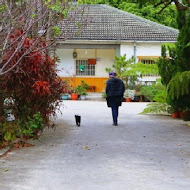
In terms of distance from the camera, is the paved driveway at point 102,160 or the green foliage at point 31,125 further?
the green foliage at point 31,125

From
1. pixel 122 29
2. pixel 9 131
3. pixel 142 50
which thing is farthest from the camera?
pixel 122 29

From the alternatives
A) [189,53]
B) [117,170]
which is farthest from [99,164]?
[189,53]

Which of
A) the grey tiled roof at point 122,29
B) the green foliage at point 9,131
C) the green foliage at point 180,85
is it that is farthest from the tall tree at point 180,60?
the grey tiled roof at point 122,29

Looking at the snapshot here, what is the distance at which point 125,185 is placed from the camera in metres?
7.62

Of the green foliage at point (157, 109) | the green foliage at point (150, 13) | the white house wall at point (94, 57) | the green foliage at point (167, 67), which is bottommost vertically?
the green foliage at point (157, 109)

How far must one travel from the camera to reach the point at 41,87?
36.2 ft

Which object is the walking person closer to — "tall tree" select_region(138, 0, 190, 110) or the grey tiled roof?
"tall tree" select_region(138, 0, 190, 110)

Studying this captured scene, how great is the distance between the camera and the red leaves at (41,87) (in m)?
11.0

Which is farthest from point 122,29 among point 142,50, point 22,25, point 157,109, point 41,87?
point 22,25

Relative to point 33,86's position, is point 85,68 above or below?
above

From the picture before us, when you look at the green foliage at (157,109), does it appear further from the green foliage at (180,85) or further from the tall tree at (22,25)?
the tall tree at (22,25)

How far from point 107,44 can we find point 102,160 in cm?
2435

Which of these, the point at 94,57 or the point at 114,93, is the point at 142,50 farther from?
the point at 114,93

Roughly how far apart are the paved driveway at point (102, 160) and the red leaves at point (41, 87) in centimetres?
121
